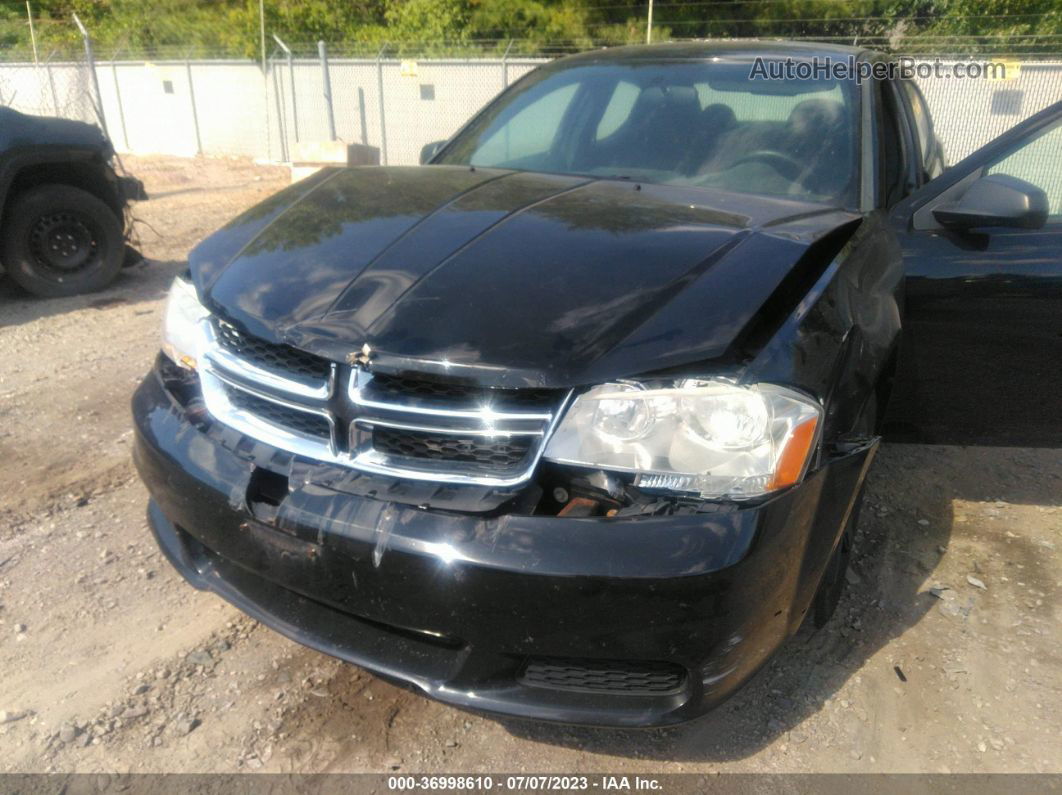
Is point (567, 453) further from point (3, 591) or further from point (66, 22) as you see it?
point (66, 22)

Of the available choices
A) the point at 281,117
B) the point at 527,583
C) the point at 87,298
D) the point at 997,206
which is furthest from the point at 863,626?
the point at 281,117

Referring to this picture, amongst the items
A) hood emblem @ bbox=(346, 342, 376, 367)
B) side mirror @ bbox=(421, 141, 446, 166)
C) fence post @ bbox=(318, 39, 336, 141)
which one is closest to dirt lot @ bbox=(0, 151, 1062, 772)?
hood emblem @ bbox=(346, 342, 376, 367)

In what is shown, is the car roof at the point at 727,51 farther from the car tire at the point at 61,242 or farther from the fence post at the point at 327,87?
the fence post at the point at 327,87

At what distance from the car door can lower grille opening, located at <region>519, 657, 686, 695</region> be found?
1538 millimetres

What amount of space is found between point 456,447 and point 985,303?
6.49ft

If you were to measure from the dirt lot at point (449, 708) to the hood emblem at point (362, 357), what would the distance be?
3.26ft

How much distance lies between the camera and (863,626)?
107 inches

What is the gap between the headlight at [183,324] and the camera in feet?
7.79

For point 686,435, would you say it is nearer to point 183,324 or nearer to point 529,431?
point 529,431

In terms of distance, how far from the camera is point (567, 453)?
71.2 inches

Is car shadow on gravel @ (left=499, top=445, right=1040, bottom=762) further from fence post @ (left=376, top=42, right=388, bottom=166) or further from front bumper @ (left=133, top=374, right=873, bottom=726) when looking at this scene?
fence post @ (left=376, top=42, right=388, bottom=166)

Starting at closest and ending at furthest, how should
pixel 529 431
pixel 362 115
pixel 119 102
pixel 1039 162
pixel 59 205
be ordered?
pixel 529 431
pixel 1039 162
pixel 59 205
pixel 362 115
pixel 119 102

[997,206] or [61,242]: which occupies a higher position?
[997,206]

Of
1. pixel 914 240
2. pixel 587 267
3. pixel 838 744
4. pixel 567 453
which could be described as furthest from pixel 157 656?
pixel 914 240
